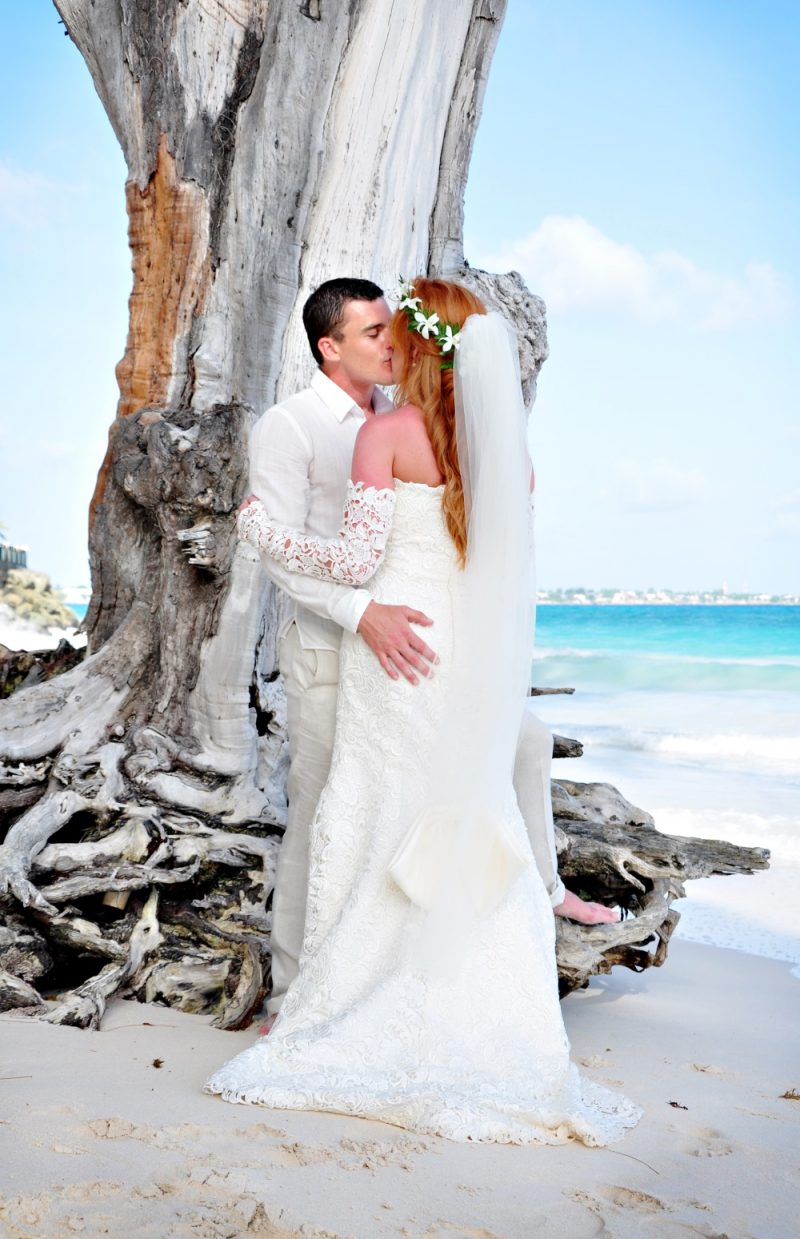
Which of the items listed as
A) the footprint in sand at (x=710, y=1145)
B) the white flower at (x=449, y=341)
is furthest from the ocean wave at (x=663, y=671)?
the white flower at (x=449, y=341)

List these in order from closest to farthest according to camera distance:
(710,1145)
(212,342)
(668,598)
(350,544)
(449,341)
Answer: (710,1145) → (449,341) → (350,544) → (212,342) → (668,598)

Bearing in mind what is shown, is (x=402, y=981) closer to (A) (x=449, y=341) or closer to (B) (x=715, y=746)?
(A) (x=449, y=341)

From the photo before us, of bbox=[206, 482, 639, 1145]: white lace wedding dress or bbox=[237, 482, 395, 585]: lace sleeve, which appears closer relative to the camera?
bbox=[206, 482, 639, 1145]: white lace wedding dress

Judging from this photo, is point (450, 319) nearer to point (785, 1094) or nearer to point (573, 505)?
point (785, 1094)

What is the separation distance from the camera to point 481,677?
2.96 meters

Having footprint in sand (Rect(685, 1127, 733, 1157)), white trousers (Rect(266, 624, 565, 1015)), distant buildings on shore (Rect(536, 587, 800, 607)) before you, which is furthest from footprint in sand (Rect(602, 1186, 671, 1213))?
distant buildings on shore (Rect(536, 587, 800, 607))

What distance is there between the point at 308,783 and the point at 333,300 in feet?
4.68

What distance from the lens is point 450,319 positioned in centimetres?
288

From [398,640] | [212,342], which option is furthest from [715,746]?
[398,640]

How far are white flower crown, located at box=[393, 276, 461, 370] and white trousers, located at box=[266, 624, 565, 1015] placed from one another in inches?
36.4

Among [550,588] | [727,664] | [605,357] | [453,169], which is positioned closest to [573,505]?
[605,357]

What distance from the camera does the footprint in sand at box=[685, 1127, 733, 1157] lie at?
2.62 metres

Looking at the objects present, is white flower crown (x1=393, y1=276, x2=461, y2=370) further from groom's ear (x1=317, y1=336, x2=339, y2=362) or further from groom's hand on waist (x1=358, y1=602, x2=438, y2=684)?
groom's hand on waist (x1=358, y1=602, x2=438, y2=684)

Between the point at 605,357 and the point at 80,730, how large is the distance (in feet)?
92.0
